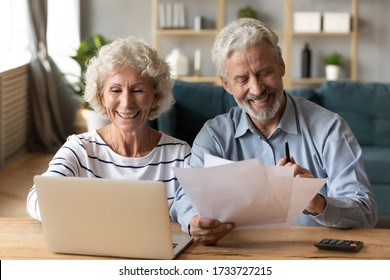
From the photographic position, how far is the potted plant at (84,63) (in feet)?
20.6

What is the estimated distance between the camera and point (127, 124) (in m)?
2.55

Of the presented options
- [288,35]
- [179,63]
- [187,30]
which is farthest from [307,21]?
[179,63]

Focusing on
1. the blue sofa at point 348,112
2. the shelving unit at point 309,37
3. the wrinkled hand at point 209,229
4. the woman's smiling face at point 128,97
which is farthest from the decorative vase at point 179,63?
the wrinkled hand at point 209,229

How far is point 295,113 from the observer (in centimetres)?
251

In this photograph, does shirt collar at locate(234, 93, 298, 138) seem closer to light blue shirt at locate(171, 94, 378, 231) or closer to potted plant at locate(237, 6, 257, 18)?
light blue shirt at locate(171, 94, 378, 231)

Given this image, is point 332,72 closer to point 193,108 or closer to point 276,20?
point 276,20

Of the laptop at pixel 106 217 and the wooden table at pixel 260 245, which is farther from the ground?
the laptop at pixel 106 217

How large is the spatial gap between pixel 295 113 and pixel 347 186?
12.7 inches

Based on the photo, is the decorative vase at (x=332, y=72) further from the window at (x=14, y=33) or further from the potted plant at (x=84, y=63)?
the window at (x=14, y=33)

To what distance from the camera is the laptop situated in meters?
1.79

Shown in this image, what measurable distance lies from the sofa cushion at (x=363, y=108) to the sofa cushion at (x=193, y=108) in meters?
0.83

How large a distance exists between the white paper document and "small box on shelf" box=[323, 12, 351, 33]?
5.94m

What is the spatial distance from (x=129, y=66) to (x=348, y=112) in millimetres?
3093
